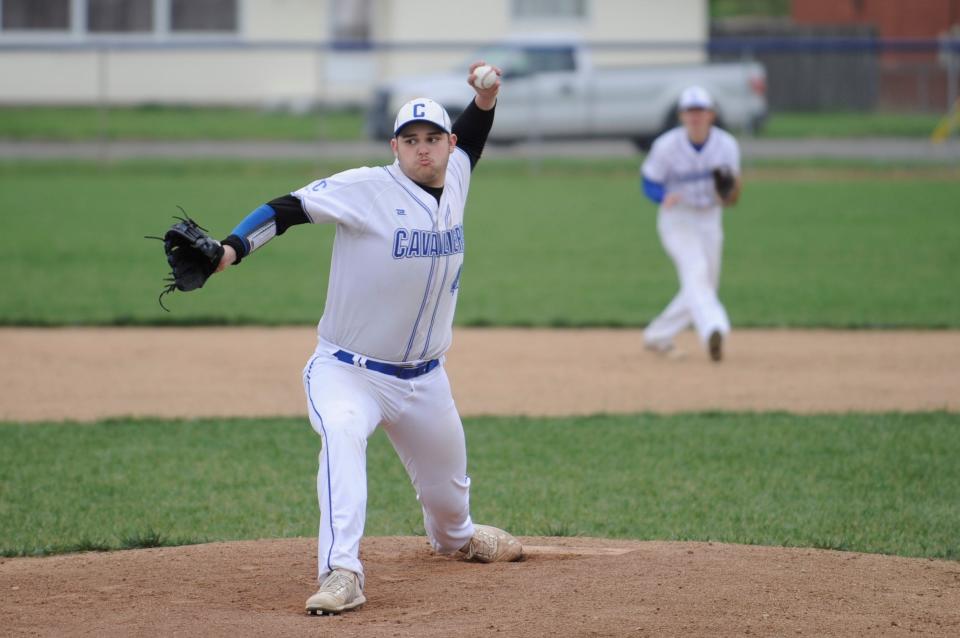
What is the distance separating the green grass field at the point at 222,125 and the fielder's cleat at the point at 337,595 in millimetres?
23291

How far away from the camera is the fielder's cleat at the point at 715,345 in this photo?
10.8m

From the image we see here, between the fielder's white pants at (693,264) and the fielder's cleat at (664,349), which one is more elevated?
the fielder's white pants at (693,264)

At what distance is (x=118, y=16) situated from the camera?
33.4m

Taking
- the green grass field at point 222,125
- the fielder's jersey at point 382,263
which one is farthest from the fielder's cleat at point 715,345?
the green grass field at point 222,125

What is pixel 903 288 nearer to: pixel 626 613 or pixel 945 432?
pixel 945 432

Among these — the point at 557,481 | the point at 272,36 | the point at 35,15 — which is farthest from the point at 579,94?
the point at 557,481

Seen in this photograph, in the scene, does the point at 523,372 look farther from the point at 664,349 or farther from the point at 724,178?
the point at 724,178

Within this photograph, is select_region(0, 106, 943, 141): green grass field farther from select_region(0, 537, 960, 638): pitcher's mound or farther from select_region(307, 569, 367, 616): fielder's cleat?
select_region(307, 569, 367, 616): fielder's cleat

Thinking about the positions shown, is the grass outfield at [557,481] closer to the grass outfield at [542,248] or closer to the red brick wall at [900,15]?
the grass outfield at [542,248]

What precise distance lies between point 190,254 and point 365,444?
1002mm

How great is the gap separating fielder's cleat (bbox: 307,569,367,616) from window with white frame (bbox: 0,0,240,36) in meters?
30.2

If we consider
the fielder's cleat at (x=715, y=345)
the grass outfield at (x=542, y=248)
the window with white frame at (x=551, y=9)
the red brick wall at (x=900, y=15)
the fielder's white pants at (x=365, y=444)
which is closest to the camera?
the fielder's white pants at (x=365, y=444)

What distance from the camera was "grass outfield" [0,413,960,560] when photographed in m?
6.71

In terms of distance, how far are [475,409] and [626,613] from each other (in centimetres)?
475
